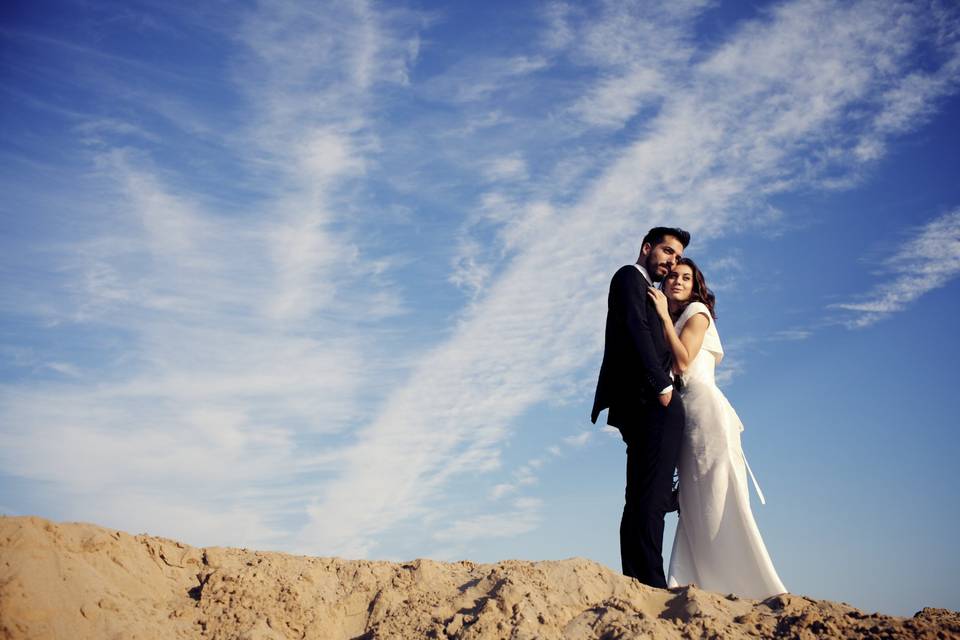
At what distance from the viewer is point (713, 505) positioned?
263 inches

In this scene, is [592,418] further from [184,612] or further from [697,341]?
[184,612]

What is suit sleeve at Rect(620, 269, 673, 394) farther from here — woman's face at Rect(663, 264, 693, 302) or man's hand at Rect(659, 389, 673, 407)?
woman's face at Rect(663, 264, 693, 302)

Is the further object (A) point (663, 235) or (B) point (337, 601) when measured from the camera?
(A) point (663, 235)

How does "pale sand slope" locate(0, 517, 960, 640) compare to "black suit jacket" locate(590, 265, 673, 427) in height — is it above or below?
below

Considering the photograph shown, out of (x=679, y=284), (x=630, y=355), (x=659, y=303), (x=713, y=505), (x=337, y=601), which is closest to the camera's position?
(x=337, y=601)

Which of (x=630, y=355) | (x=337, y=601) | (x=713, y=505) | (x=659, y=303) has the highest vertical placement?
(x=659, y=303)

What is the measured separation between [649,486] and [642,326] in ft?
4.41

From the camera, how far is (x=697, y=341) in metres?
6.91

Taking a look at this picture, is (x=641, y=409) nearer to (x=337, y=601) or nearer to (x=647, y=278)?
(x=647, y=278)

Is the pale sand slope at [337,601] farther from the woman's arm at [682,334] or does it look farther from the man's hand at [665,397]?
the woman's arm at [682,334]

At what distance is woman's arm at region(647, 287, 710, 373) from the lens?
6.79 meters

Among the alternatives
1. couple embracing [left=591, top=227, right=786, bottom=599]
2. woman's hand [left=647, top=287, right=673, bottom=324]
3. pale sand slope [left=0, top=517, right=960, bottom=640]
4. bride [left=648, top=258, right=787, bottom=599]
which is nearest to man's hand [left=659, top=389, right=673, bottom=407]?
couple embracing [left=591, top=227, right=786, bottom=599]

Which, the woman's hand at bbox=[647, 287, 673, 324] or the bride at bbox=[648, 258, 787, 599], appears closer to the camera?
the bride at bbox=[648, 258, 787, 599]

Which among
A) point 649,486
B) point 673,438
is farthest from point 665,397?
point 649,486
